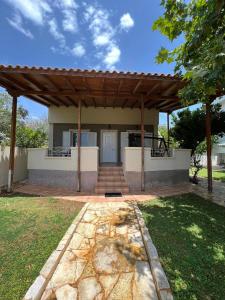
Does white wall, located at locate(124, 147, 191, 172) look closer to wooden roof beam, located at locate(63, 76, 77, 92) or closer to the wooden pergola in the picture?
the wooden pergola

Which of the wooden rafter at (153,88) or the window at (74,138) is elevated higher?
the wooden rafter at (153,88)

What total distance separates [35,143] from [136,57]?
29.9ft

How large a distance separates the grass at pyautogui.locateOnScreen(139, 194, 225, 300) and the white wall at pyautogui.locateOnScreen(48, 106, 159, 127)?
22.9 ft

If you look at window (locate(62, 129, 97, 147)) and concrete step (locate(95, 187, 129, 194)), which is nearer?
concrete step (locate(95, 187, 129, 194))

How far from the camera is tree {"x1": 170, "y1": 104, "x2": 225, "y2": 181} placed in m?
12.2

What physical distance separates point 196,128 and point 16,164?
34.7 ft

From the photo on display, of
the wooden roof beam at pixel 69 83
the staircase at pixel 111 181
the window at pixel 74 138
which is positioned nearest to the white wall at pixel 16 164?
the window at pixel 74 138

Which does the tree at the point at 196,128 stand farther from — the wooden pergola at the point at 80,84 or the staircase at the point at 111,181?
the staircase at the point at 111,181

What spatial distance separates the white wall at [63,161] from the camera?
30.4 ft

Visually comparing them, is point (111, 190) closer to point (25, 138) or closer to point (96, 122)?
point (96, 122)

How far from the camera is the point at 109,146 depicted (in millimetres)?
13461

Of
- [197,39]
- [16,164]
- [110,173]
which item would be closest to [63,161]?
[110,173]

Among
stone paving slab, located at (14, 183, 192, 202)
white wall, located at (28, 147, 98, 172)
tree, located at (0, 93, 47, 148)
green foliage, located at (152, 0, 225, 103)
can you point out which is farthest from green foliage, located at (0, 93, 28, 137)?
green foliage, located at (152, 0, 225, 103)

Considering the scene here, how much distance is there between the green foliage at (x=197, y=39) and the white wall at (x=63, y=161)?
5.30 meters
